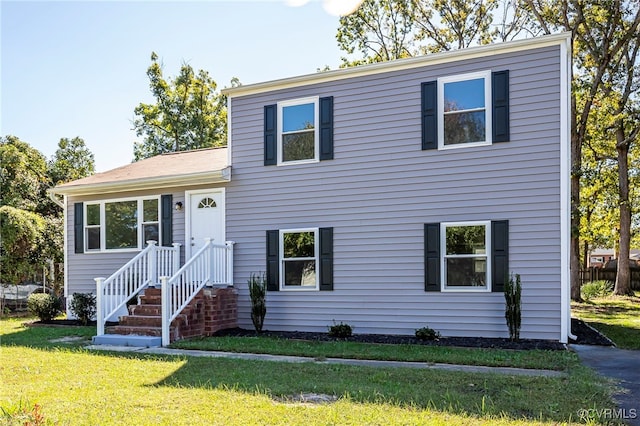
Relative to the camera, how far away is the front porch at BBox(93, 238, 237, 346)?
30.5 feet

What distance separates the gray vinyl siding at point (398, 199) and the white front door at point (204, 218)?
28 centimetres

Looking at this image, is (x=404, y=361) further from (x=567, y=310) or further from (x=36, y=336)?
(x=36, y=336)

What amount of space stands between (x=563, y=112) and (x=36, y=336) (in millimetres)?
10272

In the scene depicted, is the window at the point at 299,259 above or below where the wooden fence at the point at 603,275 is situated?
above

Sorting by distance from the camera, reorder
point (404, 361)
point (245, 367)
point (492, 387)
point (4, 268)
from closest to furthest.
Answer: point (492, 387)
point (245, 367)
point (404, 361)
point (4, 268)

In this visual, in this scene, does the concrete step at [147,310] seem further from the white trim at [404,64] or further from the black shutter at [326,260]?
the white trim at [404,64]

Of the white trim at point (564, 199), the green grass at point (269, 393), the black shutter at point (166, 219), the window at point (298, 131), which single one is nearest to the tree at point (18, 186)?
the black shutter at point (166, 219)

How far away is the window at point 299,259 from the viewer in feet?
34.6

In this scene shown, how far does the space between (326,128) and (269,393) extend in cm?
624

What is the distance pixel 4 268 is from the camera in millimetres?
14336

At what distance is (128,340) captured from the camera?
920 cm

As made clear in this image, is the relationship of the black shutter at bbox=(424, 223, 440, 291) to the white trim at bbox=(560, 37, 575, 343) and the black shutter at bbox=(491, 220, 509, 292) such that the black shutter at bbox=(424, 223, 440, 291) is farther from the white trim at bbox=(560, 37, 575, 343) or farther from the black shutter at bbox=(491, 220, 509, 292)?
the white trim at bbox=(560, 37, 575, 343)

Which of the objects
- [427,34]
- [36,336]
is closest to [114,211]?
[36,336]

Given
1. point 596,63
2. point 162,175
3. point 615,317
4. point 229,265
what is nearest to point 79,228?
point 162,175
